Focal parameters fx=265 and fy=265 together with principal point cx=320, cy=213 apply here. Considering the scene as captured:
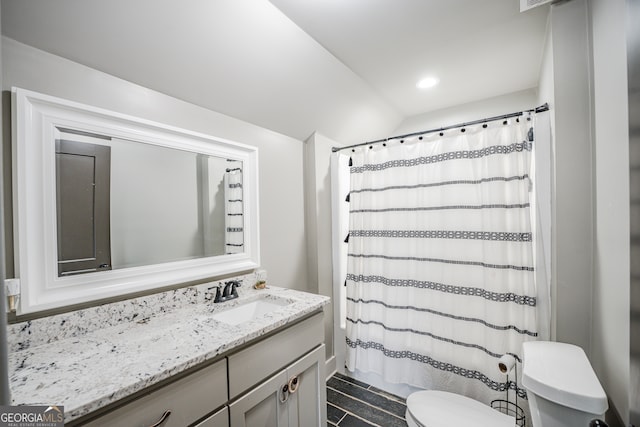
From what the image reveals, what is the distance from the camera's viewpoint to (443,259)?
1807 mm

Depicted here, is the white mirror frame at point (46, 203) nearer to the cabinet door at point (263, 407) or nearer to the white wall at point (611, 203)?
the cabinet door at point (263, 407)

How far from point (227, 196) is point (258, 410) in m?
1.20

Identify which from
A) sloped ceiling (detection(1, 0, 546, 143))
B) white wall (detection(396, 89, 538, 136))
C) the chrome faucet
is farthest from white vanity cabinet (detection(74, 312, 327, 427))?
white wall (detection(396, 89, 538, 136))

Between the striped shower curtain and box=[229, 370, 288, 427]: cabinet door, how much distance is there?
102 cm

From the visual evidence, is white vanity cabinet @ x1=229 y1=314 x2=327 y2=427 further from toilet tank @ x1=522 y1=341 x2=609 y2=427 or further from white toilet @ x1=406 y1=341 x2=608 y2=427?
toilet tank @ x1=522 y1=341 x2=609 y2=427

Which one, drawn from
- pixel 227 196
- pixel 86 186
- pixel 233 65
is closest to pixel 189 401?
pixel 86 186

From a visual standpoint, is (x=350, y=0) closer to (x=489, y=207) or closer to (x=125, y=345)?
(x=489, y=207)

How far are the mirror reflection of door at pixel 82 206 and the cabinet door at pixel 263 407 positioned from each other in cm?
86

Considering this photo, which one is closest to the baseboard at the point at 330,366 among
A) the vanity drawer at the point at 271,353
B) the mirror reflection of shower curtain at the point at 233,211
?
the vanity drawer at the point at 271,353

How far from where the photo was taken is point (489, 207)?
1647 mm

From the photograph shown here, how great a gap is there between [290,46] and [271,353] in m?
1.68

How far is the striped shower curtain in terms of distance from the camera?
158cm

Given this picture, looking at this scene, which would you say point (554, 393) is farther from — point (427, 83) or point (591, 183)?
point (427, 83)

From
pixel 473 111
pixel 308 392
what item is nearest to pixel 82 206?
pixel 308 392
